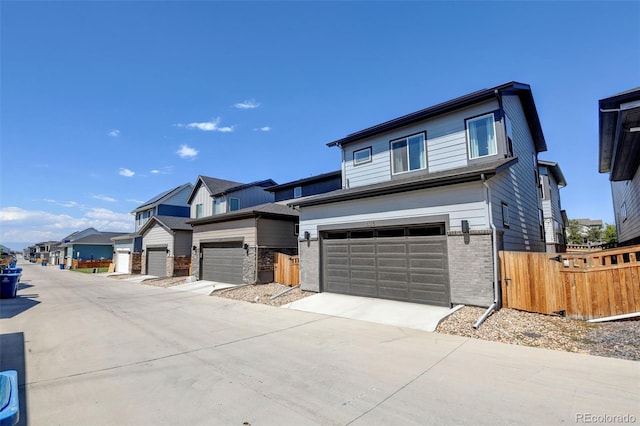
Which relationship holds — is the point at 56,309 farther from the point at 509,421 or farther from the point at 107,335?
the point at 509,421

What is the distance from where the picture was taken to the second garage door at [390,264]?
949 cm

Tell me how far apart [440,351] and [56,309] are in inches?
528

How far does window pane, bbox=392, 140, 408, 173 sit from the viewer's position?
1296cm

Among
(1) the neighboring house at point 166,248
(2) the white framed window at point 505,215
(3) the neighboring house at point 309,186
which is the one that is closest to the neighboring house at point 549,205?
(2) the white framed window at point 505,215

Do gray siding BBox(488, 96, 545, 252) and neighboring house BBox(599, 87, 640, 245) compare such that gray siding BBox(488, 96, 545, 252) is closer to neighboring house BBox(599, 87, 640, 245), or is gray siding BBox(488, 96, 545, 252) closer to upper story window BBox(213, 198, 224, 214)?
neighboring house BBox(599, 87, 640, 245)

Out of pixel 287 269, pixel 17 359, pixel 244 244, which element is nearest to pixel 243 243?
pixel 244 244

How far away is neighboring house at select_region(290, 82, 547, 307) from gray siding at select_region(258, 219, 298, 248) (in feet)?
12.4

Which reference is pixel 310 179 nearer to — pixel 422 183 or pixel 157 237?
pixel 422 183

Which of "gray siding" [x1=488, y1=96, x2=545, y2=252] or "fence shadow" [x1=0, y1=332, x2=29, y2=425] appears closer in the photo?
"fence shadow" [x1=0, y1=332, x2=29, y2=425]

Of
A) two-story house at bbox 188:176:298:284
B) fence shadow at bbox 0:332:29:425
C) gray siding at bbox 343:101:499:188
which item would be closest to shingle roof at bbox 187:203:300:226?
two-story house at bbox 188:176:298:284

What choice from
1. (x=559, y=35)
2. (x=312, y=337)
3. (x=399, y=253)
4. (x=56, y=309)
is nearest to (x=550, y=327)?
(x=399, y=253)

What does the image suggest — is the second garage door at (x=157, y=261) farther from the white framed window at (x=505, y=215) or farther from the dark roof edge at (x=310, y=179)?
the white framed window at (x=505, y=215)

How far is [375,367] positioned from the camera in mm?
5316

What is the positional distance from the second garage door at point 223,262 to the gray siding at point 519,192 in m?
12.6
